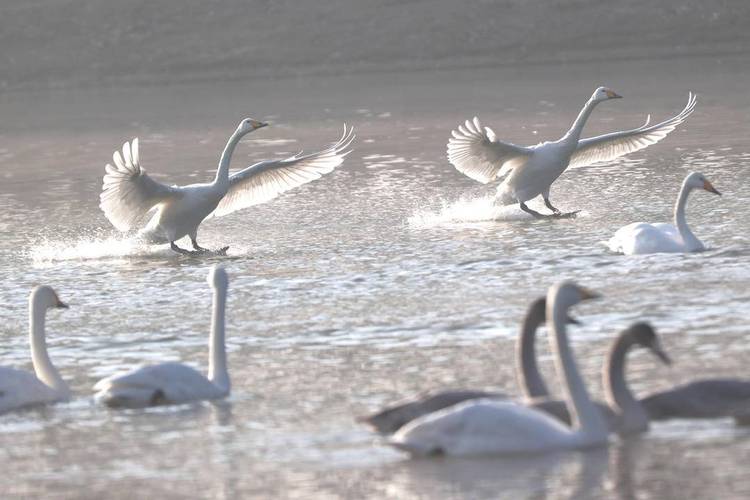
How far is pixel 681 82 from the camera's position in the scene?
29922 mm

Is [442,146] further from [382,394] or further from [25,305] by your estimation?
[382,394]

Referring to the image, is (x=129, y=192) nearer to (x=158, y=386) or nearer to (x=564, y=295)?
(x=158, y=386)

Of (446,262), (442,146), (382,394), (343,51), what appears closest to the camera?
(382,394)

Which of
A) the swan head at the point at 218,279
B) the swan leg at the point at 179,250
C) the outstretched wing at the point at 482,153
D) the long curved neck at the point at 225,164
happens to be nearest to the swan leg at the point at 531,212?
the outstretched wing at the point at 482,153

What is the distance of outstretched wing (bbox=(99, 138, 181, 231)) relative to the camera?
47.5ft

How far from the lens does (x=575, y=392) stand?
7238 millimetres

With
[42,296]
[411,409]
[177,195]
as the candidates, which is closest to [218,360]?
[42,296]

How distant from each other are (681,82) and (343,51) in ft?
35.9

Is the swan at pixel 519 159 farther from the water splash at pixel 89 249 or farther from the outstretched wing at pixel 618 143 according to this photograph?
the water splash at pixel 89 249

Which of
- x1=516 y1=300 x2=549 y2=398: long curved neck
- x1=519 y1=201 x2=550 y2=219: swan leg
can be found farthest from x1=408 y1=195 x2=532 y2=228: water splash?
x1=516 y1=300 x2=549 y2=398: long curved neck

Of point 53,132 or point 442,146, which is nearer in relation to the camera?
point 442,146

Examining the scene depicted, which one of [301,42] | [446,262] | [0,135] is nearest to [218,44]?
[301,42]

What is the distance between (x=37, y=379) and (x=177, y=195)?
6.33 m

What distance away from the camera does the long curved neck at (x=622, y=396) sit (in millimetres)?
7512
